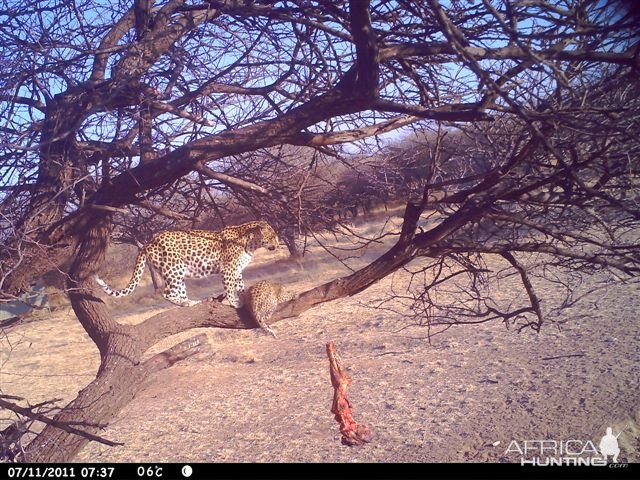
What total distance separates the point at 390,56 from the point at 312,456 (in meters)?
4.53

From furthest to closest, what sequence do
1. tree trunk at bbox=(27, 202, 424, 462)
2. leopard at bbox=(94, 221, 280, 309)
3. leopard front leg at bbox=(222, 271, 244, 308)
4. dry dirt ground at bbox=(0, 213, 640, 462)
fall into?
leopard front leg at bbox=(222, 271, 244, 308) → dry dirt ground at bbox=(0, 213, 640, 462) → leopard at bbox=(94, 221, 280, 309) → tree trunk at bbox=(27, 202, 424, 462)

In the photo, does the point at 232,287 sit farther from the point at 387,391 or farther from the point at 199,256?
the point at 387,391

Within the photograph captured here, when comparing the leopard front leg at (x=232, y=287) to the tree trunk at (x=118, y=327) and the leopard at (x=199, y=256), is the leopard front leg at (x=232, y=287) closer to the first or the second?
the leopard at (x=199, y=256)

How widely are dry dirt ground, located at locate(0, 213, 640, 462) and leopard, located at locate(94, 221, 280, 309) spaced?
1.08m

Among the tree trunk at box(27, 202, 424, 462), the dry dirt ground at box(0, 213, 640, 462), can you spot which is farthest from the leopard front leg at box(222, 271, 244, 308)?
the dry dirt ground at box(0, 213, 640, 462)

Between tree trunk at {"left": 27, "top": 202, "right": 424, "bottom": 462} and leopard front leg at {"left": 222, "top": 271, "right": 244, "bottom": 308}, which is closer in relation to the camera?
tree trunk at {"left": 27, "top": 202, "right": 424, "bottom": 462}

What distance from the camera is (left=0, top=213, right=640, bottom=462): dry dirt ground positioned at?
6027 mm

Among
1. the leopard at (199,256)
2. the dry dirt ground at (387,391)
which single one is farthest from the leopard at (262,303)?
the dry dirt ground at (387,391)

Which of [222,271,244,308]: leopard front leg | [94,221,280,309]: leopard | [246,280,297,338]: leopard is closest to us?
[246,280,297,338]: leopard

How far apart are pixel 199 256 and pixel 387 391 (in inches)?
145

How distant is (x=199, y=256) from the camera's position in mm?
6266

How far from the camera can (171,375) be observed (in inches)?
437

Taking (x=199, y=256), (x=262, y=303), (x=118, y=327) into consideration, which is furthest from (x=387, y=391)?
(x=118, y=327)

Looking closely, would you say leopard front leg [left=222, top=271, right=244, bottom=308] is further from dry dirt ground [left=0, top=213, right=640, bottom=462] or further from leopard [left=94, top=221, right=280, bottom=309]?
dry dirt ground [left=0, top=213, right=640, bottom=462]
